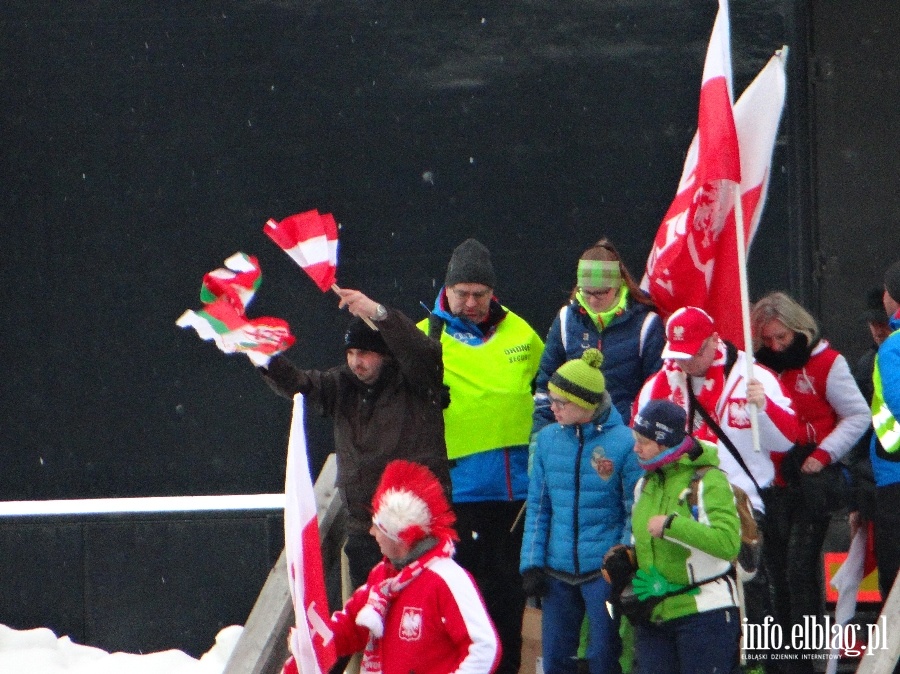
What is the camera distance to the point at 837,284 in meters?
8.61

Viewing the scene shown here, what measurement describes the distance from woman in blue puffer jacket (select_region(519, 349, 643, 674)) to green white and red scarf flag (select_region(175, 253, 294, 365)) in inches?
42.8

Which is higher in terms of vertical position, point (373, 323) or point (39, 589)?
point (373, 323)

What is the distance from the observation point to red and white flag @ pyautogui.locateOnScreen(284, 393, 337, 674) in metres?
4.93

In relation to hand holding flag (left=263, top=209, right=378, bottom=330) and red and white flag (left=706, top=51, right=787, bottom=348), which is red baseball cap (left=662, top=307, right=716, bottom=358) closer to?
red and white flag (left=706, top=51, right=787, bottom=348)

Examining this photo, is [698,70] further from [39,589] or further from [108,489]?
[39,589]

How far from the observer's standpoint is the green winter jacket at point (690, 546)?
5133mm

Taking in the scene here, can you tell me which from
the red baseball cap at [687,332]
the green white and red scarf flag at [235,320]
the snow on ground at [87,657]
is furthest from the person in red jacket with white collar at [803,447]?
the snow on ground at [87,657]

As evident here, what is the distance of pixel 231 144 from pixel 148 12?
783mm

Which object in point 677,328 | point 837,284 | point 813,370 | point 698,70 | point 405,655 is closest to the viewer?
point 405,655

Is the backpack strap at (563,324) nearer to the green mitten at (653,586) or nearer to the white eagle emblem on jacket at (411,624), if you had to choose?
→ the green mitten at (653,586)

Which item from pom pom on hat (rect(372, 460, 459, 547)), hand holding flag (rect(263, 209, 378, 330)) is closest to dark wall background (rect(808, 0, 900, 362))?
hand holding flag (rect(263, 209, 378, 330))

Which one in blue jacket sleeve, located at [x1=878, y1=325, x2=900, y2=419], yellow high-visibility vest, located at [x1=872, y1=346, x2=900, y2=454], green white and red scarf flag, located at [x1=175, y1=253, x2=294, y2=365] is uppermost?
green white and red scarf flag, located at [x1=175, y1=253, x2=294, y2=365]

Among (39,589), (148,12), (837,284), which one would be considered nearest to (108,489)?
(39,589)

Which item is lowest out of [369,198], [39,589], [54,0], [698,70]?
[39,589]
